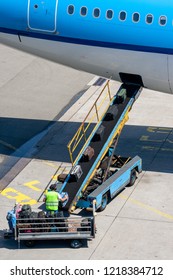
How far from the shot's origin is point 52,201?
21.5 metres

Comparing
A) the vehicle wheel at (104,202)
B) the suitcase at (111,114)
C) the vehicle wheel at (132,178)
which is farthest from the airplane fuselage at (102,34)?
the vehicle wheel at (104,202)

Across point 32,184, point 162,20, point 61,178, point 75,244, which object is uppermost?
point 162,20

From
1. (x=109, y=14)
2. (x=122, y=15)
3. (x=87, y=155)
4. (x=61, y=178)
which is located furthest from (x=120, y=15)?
(x=61, y=178)

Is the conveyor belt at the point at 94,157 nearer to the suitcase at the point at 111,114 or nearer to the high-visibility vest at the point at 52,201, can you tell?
the suitcase at the point at 111,114

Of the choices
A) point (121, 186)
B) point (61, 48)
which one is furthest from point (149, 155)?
point (61, 48)

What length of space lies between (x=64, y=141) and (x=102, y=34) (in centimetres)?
510

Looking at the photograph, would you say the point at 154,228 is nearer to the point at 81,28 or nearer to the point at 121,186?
the point at 121,186

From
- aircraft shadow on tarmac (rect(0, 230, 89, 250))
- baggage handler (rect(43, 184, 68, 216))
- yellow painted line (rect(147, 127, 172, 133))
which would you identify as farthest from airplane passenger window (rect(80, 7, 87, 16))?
aircraft shadow on tarmac (rect(0, 230, 89, 250))

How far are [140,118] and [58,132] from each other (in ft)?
11.1

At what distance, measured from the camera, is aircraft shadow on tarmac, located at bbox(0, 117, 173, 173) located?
2669 cm

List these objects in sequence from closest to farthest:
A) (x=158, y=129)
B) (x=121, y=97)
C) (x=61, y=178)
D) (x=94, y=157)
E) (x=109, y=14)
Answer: (x=61, y=178), (x=94, y=157), (x=109, y=14), (x=121, y=97), (x=158, y=129)

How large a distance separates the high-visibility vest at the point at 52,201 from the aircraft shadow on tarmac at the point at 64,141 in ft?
16.7

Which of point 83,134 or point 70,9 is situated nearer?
point 70,9

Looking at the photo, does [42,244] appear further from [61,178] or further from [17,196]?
[17,196]
